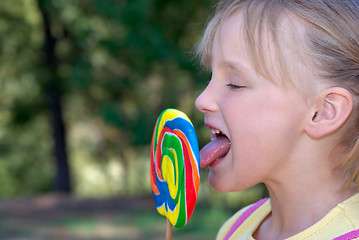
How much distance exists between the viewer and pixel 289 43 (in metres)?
1.40

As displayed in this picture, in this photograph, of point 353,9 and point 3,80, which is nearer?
point 353,9

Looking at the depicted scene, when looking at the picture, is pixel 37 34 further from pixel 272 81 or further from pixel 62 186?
pixel 272 81

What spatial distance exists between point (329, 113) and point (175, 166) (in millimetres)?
504

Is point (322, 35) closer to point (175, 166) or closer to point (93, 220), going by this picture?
point (175, 166)

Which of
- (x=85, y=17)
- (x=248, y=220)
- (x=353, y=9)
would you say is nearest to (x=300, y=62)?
(x=353, y=9)

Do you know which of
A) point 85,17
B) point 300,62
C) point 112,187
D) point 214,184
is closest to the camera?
point 300,62

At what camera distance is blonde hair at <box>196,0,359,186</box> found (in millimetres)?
1403

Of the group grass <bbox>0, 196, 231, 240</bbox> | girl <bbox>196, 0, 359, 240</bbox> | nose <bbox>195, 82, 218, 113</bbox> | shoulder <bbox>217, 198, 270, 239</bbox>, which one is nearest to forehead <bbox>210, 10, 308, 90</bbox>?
girl <bbox>196, 0, 359, 240</bbox>

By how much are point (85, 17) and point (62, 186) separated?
4.43 m

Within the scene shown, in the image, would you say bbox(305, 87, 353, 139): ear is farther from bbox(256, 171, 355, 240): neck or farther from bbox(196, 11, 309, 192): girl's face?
bbox(256, 171, 355, 240): neck

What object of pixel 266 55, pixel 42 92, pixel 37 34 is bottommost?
pixel 266 55

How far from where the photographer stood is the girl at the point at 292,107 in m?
1.41

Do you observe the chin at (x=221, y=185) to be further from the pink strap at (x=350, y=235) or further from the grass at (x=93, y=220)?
the grass at (x=93, y=220)

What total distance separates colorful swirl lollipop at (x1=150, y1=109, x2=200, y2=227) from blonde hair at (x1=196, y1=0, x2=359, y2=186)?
12.4 inches
